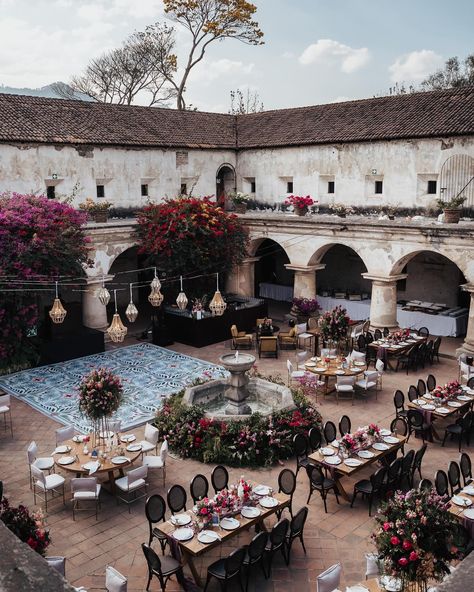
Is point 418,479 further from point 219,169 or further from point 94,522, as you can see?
point 219,169

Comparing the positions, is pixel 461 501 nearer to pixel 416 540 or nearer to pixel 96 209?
pixel 416 540

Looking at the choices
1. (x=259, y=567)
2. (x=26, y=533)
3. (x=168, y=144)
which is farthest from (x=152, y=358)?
(x=26, y=533)

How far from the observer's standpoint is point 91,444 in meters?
12.2

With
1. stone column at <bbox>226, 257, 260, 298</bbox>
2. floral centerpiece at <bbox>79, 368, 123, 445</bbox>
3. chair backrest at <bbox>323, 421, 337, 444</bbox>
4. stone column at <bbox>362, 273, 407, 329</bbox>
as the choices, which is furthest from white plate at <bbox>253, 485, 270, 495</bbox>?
stone column at <bbox>226, 257, 260, 298</bbox>

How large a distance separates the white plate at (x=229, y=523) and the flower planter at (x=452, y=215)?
45.1 ft

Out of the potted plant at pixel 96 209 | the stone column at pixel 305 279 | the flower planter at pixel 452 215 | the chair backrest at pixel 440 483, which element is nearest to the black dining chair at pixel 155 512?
the chair backrest at pixel 440 483

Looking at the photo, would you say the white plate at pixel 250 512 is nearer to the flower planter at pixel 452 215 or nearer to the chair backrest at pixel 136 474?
the chair backrest at pixel 136 474

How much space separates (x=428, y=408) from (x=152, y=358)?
9661 millimetres

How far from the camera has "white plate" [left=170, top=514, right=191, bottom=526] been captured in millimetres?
9148

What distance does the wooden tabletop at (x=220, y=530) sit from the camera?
864 cm

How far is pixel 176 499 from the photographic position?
391 inches

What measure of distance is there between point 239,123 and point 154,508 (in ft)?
75.0

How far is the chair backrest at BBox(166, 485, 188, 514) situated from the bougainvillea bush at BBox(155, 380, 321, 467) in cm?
262

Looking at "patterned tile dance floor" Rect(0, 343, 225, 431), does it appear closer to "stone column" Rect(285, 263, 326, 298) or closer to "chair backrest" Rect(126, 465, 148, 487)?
"chair backrest" Rect(126, 465, 148, 487)
